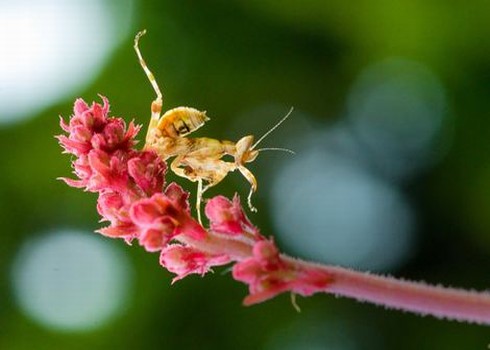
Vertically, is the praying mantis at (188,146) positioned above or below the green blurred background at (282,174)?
below

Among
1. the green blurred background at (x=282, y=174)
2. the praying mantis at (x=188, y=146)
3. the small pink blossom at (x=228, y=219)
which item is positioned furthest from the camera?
the green blurred background at (x=282, y=174)

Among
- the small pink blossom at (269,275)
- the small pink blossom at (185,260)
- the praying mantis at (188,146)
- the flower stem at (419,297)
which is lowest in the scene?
the flower stem at (419,297)

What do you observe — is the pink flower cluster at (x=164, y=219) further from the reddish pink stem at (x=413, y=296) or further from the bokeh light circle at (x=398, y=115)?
the bokeh light circle at (x=398, y=115)

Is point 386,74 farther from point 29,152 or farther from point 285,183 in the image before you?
point 29,152

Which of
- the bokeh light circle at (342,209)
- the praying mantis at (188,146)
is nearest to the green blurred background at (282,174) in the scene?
the bokeh light circle at (342,209)

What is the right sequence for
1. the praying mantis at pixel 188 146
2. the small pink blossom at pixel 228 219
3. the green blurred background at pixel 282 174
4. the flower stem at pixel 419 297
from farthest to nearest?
the green blurred background at pixel 282 174 < the praying mantis at pixel 188 146 < the small pink blossom at pixel 228 219 < the flower stem at pixel 419 297

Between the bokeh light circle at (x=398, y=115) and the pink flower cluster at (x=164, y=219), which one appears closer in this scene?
the pink flower cluster at (x=164, y=219)
